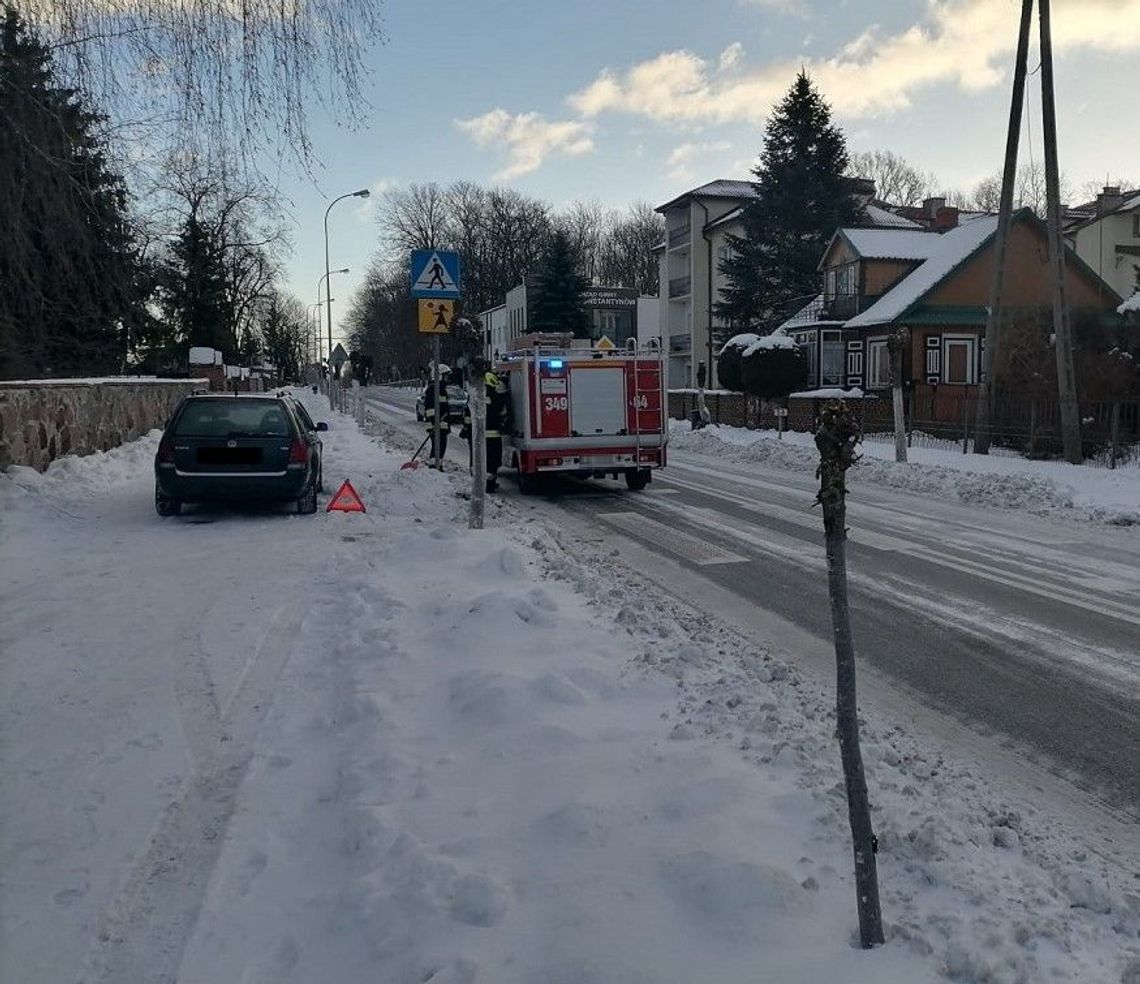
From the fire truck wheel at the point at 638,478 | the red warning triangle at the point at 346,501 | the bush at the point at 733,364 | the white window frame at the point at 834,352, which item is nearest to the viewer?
the red warning triangle at the point at 346,501

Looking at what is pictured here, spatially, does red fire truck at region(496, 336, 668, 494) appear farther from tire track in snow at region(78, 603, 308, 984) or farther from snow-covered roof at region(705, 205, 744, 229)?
snow-covered roof at region(705, 205, 744, 229)

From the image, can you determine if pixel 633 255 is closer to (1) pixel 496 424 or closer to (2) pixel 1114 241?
(2) pixel 1114 241

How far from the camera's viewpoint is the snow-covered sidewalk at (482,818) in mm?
3385

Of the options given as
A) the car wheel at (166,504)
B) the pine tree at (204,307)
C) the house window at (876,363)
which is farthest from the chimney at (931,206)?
the car wheel at (166,504)

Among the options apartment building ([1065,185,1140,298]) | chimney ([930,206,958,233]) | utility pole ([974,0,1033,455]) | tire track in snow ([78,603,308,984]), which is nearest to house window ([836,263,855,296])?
chimney ([930,206,958,233])

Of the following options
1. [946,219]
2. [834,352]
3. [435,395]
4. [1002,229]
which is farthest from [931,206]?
[435,395]

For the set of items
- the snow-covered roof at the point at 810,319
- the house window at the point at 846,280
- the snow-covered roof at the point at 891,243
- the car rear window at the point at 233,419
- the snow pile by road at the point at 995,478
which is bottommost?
the snow pile by road at the point at 995,478

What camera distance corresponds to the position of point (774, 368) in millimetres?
32750

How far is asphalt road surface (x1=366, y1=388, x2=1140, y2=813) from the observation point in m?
5.93

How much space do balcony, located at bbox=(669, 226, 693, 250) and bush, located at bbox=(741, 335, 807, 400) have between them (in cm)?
3149

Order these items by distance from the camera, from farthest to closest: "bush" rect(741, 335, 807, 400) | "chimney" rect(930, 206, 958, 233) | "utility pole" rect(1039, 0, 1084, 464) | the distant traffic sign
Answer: "chimney" rect(930, 206, 958, 233)
"bush" rect(741, 335, 807, 400)
"utility pole" rect(1039, 0, 1084, 464)
the distant traffic sign

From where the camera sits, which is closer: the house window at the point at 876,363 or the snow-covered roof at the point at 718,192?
the house window at the point at 876,363

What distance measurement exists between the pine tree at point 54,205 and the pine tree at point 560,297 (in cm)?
5741

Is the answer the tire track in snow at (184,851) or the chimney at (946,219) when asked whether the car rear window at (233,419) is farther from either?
the chimney at (946,219)
